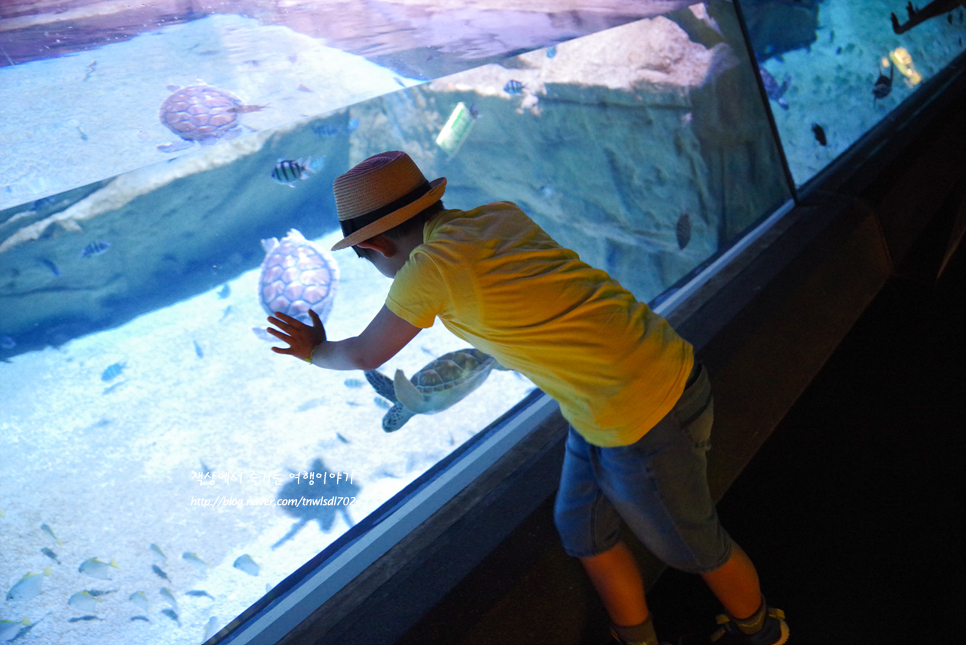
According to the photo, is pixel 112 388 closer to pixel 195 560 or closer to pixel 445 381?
pixel 195 560

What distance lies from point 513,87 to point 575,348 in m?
4.07

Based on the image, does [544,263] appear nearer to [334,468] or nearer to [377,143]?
[334,468]

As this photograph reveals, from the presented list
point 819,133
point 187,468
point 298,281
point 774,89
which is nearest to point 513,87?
point 774,89

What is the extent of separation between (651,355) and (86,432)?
3.35 m

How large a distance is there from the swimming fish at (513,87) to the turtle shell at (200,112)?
3021 mm

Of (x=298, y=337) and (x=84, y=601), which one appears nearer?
(x=298, y=337)

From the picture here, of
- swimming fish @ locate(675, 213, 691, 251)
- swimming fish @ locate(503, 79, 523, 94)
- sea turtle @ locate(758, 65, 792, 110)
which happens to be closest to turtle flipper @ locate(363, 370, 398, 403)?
swimming fish @ locate(675, 213, 691, 251)

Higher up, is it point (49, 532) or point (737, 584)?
point (49, 532)

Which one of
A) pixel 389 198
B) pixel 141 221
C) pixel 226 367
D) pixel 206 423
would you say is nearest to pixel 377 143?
pixel 141 221

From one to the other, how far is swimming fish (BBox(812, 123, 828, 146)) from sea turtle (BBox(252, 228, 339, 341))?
406 cm

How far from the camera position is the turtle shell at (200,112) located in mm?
1722

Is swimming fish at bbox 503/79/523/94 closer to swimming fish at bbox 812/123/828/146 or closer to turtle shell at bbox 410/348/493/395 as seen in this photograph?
swimming fish at bbox 812/123/828/146

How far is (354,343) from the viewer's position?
103 centimetres

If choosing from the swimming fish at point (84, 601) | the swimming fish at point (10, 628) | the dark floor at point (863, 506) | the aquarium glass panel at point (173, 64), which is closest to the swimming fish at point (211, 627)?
the swimming fish at point (84, 601)
